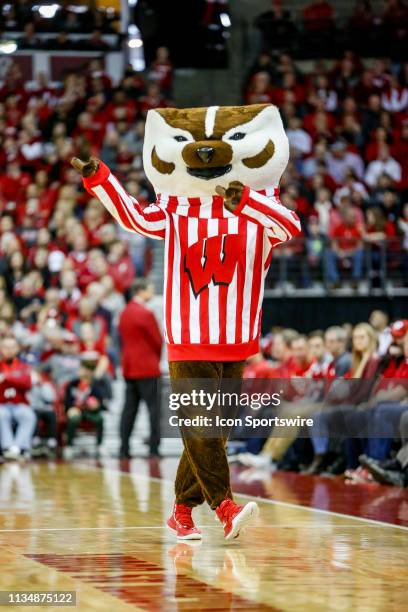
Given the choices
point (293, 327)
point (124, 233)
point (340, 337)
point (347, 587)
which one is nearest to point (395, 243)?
point (293, 327)

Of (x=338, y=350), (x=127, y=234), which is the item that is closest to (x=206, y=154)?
(x=338, y=350)

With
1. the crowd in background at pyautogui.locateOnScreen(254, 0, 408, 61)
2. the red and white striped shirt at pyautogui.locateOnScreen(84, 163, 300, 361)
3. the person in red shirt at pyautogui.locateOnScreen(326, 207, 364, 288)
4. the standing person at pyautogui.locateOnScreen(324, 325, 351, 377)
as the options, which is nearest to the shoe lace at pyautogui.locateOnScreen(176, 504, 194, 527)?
the red and white striped shirt at pyautogui.locateOnScreen(84, 163, 300, 361)

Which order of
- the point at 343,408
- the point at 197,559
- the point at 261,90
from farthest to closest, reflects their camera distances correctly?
the point at 261,90 → the point at 343,408 → the point at 197,559

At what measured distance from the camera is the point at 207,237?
21.6 feet

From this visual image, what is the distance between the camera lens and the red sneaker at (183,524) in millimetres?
6527

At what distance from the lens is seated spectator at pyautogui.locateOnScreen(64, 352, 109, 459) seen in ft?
46.8

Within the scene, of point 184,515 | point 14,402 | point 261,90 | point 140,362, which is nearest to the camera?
point 184,515

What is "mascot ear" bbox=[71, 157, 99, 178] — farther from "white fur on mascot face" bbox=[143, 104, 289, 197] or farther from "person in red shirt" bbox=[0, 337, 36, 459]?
"person in red shirt" bbox=[0, 337, 36, 459]

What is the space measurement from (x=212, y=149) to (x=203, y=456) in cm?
141

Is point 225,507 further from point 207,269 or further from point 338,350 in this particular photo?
point 338,350

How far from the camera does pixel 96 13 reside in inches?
880

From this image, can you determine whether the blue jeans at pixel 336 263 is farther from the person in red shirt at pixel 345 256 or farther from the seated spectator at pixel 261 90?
the seated spectator at pixel 261 90

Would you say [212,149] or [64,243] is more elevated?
[212,149]

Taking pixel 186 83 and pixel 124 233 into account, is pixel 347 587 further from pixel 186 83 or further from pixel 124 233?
pixel 186 83
